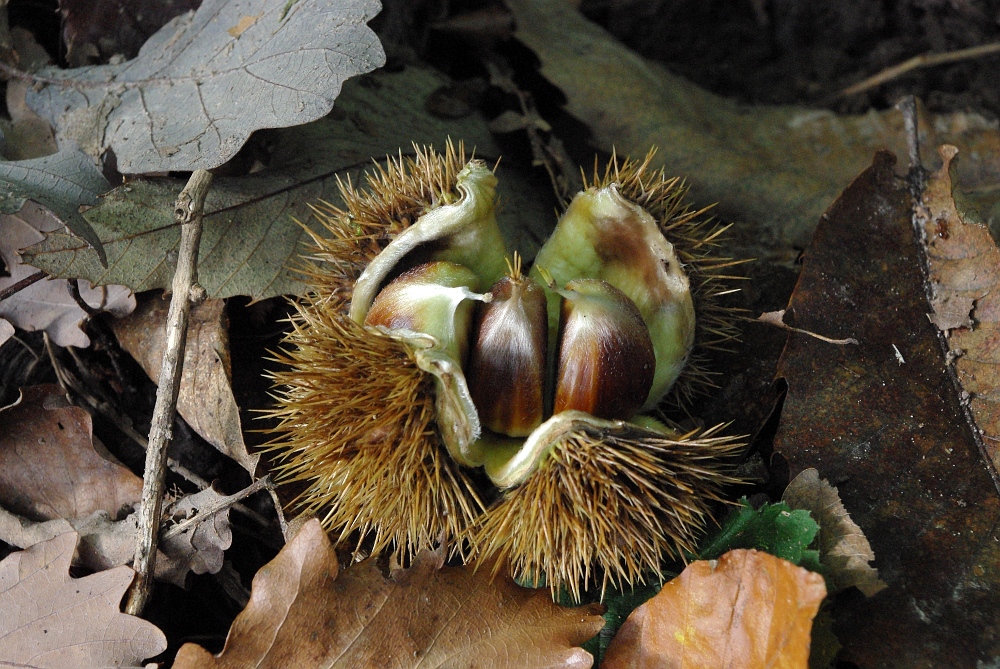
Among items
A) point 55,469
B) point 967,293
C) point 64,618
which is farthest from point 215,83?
point 967,293

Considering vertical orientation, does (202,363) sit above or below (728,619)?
above

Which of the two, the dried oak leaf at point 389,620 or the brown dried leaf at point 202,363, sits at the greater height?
the brown dried leaf at point 202,363

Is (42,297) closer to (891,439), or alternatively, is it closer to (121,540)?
(121,540)

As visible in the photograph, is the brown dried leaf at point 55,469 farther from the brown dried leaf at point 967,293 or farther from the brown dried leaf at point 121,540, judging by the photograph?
the brown dried leaf at point 967,293

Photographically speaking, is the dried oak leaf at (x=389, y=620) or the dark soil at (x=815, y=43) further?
the dark soil at (x=815, y=43)

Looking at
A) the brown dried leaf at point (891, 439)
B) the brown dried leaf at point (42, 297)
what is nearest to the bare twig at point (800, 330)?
the brown dried leaf at point (891, 439)

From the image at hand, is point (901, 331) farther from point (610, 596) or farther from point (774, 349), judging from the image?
point (610, 596)

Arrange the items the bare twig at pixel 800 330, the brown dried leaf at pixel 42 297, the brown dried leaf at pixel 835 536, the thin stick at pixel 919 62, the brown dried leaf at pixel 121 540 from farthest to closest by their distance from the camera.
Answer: the thin stick at pixel 919 62
the brown dried leaf at pixel 42 297
the bare twig at pixel 800 330
the brown dried leaf at pixel 121 540
the brown dried leaf at pixel 835 536

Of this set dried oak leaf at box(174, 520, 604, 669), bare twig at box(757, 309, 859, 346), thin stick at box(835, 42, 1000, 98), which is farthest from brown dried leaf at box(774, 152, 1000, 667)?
thin stick at box(835, 42, 1000, 98)
